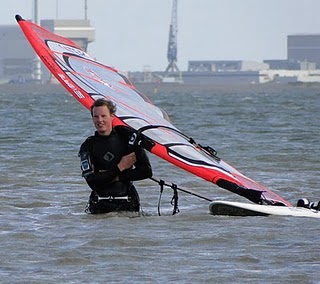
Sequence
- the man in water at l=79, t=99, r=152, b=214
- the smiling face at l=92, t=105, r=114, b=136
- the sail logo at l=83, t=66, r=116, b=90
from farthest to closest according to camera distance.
A: the sail logo at l=83, t=66, r=116, b=90 → the man in water at l=79, t=99, r=152, b=214 → the smiling face at l=92, t=105, r=114, b=136

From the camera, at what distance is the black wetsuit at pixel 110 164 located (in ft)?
26.8

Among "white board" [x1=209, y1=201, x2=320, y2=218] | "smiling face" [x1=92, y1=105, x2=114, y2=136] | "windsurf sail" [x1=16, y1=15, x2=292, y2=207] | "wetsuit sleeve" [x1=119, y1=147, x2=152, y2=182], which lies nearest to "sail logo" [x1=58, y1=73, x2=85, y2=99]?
"windsurf sail" [x1=16, y1=15, x2=292, y2=207]

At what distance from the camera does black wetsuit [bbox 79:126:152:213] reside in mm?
8172

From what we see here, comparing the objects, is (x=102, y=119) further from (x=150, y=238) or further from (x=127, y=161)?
(x=150, y=238)

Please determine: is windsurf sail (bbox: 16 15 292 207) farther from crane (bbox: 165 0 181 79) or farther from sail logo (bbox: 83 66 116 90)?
crane (bbox: 165 0 181 79)

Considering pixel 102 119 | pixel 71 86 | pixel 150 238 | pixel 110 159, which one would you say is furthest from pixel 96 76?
pixel 150 238

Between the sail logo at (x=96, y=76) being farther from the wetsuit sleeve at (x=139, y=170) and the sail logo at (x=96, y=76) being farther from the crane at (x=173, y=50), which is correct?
the crane at (x=173, y=50)

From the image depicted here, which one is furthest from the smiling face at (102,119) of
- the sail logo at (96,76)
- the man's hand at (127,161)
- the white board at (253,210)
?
the sail logo at (96,76)

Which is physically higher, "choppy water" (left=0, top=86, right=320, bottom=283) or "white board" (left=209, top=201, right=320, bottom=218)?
"white board" (left=209, top=201, right=320, bottom=218)

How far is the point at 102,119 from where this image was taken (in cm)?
809

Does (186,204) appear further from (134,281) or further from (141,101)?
(134,281)

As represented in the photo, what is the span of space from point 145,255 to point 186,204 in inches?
112

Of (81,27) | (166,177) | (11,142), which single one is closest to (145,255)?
(166,177)

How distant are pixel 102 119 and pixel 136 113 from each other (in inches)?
62.4
